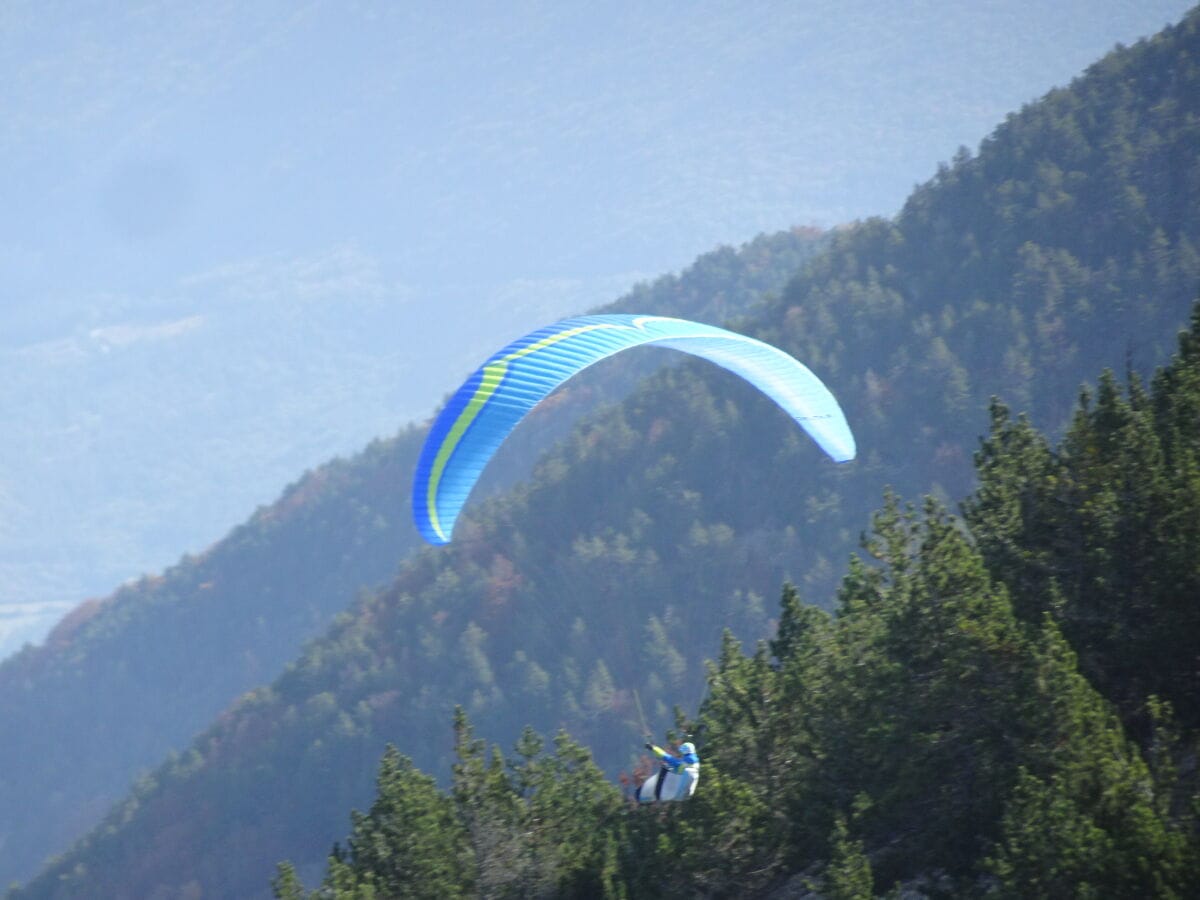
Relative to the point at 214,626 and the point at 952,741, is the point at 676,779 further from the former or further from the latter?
the point at 214,626

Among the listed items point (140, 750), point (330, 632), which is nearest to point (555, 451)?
A: point (330, 632)

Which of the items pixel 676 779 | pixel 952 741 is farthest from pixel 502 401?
pixel 952 741

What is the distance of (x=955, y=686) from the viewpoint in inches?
653

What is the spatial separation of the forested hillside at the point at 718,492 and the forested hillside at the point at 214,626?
48.1 m

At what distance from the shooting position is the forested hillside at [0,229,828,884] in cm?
14825

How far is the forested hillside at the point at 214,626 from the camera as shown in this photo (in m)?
148

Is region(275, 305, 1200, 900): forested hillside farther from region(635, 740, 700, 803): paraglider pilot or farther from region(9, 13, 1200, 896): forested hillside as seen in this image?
region(9, 13, 1200, 896): forested hillside

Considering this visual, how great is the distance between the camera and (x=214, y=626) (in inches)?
6166

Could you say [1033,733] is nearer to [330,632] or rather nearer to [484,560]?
[484,560]

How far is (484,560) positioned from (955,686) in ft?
257

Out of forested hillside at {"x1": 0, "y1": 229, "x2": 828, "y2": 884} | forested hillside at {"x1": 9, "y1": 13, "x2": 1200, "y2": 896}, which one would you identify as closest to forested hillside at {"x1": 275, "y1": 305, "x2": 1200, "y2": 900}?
forested hillside at {"x1": 9, "y1": 13, "x2": 1200, "y2": 896}

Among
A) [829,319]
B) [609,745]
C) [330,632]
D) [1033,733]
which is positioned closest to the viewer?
[1033,733]

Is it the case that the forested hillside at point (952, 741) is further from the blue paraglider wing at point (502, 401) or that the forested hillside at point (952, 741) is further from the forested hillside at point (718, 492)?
the forested hillside at point (718, 492)

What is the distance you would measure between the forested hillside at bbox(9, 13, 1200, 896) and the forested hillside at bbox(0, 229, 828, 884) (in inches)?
1893
